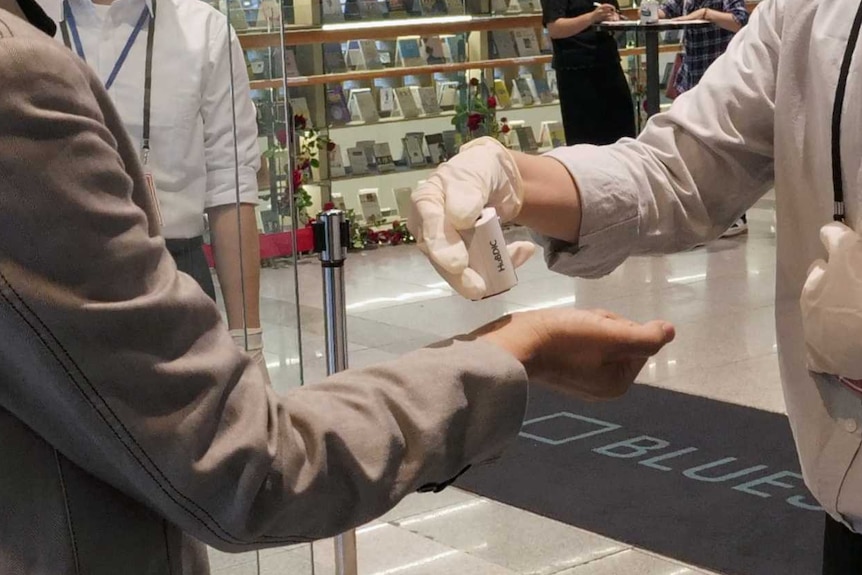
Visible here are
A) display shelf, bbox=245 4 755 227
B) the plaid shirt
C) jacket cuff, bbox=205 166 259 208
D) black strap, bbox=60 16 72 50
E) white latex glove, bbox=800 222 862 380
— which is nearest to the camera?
white latex glove, bbox=800 222 862 380


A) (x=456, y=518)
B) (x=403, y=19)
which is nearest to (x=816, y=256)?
(x=456, y=518)

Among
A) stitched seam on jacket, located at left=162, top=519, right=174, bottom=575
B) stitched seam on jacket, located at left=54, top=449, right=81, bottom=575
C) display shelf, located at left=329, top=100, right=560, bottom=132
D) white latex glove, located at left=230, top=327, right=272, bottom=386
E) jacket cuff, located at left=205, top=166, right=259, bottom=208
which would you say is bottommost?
display shelf, located at left=329, top=100, right=560, bottom=132

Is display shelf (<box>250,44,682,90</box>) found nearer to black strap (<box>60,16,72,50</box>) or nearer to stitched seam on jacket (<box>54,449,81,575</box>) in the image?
black strap (<box>60,16,72,50</box>)

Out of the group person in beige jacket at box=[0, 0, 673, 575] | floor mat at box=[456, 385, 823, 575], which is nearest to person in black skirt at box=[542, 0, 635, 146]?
floor mat at box=[456, 385, 823, 575]

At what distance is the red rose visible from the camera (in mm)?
2617

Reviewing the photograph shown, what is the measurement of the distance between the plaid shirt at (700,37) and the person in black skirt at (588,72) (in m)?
0.39

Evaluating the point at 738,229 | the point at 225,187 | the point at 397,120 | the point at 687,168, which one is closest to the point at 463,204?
the point at 687,168

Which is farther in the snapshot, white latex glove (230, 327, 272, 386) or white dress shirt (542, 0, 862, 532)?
white latex glove (230, 327, 272, 386)

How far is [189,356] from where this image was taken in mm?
1069

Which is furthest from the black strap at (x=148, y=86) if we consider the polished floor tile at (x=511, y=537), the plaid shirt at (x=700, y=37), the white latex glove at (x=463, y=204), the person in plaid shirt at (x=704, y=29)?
the plaid shirt at (x=700, y=37)

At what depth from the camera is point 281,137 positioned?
8.61 ft

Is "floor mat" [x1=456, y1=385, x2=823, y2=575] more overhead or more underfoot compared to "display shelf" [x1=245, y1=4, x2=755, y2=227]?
more underfoot

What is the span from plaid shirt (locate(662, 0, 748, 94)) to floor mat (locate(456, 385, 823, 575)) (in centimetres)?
315

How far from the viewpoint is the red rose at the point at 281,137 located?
8.59 ft
